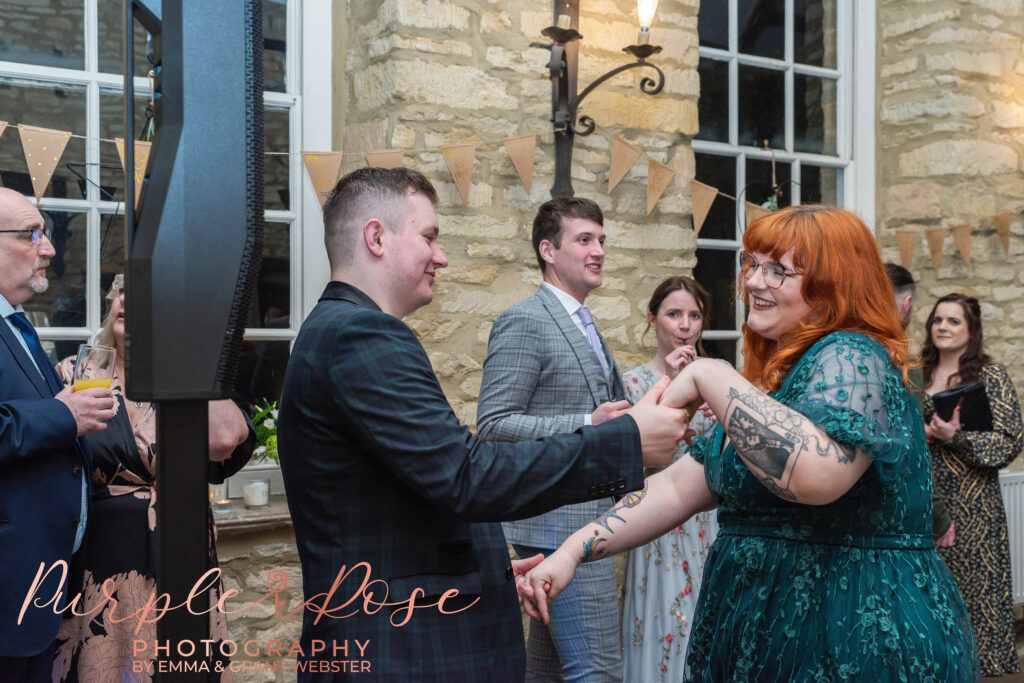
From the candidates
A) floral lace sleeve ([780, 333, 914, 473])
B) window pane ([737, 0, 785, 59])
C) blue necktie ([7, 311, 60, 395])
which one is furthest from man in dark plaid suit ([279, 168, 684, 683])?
window pane ([737, 0, 785, 59])

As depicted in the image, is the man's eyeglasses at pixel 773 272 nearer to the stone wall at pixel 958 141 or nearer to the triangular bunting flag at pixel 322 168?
the triangular bunting flag at pixel 322 168

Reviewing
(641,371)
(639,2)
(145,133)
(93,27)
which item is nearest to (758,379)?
(145,133)

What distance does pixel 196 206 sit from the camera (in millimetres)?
799

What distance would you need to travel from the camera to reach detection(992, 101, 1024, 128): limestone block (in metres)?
5.39

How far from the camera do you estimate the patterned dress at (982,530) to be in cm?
412

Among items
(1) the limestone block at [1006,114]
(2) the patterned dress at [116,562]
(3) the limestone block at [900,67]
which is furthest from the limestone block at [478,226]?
(1) the limestone block at [1006,114]

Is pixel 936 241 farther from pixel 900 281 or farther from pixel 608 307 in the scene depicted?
pixel 608 307

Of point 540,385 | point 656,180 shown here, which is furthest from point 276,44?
point 540,385

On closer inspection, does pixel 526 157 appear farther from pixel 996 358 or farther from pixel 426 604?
pixel 996 358

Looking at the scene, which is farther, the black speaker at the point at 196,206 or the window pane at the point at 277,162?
the window pane at the point at 277,162

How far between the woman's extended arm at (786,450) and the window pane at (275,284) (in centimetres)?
258

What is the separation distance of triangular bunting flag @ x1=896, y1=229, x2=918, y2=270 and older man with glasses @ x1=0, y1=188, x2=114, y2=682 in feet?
15.4

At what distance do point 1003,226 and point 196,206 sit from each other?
5.58 m

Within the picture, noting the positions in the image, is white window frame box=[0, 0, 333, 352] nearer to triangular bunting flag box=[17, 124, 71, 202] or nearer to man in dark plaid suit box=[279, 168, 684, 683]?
triangular bunting flag box=[17, 124, 71, 202]
